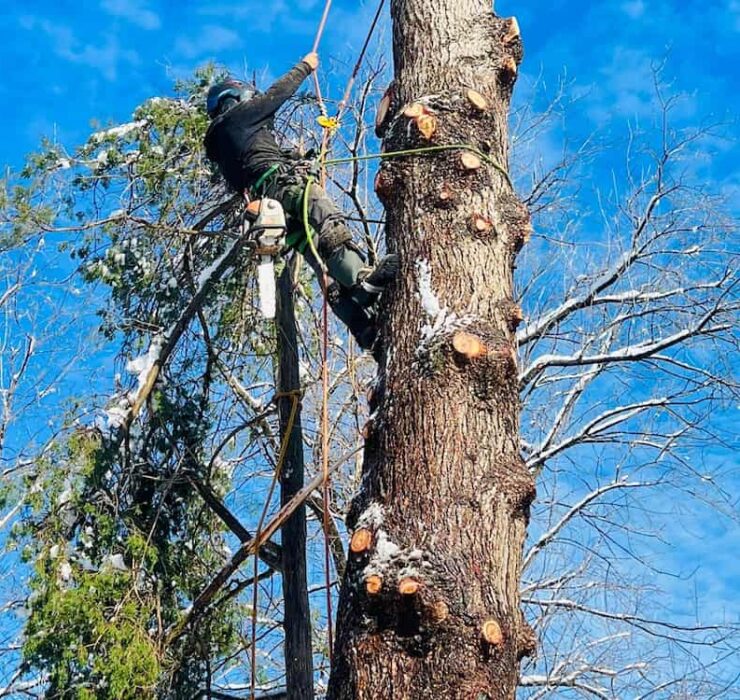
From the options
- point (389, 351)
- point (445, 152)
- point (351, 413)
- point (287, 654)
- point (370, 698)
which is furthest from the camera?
point (351, 413)

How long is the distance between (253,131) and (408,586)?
2.74 meters

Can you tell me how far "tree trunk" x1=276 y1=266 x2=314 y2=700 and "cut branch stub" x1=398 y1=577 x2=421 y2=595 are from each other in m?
2.48

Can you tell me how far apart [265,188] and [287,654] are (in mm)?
2085

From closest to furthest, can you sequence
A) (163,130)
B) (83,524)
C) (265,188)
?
(265,188) → (83,524) → (163,130)

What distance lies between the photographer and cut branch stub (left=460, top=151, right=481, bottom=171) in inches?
113

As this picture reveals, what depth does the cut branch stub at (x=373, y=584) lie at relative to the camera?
2.26 m

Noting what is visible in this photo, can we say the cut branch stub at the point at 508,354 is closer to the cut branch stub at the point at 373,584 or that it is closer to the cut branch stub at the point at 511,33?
the cut branch stub at the point at 373,584

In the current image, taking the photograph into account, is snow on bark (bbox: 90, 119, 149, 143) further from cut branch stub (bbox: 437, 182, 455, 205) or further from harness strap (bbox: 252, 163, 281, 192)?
cut branch stub (bbox: 437, 182, 455, 205)

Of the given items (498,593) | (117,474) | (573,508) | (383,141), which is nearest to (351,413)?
(573,508)

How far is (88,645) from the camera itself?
458cm

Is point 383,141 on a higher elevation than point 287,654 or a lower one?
higher

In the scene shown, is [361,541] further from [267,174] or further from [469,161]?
[267,174]

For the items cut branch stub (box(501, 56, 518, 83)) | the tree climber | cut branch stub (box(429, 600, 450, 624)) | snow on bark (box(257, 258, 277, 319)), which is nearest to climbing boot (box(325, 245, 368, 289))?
the tree climber

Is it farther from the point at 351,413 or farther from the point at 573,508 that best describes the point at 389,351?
the point at 573,508
